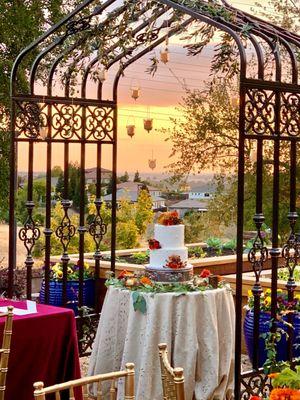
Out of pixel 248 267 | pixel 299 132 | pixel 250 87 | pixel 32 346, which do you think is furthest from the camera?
pixel 248 267

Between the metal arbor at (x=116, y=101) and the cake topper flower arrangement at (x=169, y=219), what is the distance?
68 centimetres

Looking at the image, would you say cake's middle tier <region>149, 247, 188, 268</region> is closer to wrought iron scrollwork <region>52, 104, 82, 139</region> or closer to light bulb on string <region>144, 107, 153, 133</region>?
wrought iron scrollwork <region>52, 104, 82, 139</region>

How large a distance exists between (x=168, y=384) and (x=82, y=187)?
434 centimetres

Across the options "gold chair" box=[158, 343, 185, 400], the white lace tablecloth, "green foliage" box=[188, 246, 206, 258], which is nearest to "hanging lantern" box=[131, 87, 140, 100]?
the white lace tablecloth

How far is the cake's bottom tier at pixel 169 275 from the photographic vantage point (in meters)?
6.36

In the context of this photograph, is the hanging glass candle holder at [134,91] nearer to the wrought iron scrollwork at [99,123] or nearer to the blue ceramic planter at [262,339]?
the wrought iron scrollwork at [99,123]

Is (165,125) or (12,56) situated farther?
(165,125)

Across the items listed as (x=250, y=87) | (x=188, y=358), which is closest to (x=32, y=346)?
(x=188, y=358)

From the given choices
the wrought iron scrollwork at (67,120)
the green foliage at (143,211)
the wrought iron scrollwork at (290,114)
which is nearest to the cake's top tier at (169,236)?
the wrought iron scrollwork at (67,120)

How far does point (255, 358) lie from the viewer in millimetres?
5734

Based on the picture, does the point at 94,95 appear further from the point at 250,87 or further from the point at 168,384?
the point at 168,384

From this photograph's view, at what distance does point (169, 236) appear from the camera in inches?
256

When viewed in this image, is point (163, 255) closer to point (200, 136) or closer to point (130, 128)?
point (130, 128)

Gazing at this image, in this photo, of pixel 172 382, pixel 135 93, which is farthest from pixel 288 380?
pixel 135 93
